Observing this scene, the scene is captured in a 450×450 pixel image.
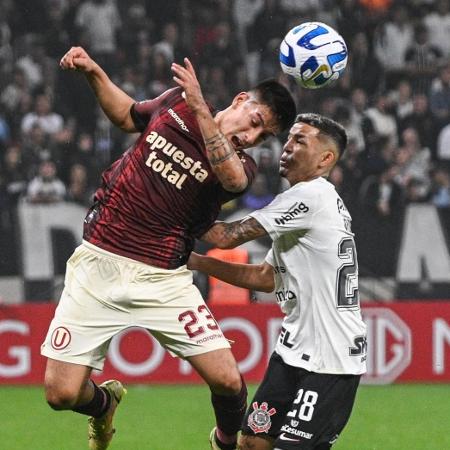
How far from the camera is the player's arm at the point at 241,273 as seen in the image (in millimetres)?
6008

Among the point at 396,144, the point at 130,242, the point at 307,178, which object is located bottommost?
the point at 396,144

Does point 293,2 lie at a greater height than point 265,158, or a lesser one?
greater

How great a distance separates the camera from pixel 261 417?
5547 mm

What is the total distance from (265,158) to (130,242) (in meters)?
6.12

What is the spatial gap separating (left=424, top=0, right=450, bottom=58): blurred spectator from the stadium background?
0.01 metres

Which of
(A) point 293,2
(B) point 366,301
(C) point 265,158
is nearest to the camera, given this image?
(B) point 366,301

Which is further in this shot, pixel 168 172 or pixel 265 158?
pixel 265 158

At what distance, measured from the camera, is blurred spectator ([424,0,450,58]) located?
43.4ft

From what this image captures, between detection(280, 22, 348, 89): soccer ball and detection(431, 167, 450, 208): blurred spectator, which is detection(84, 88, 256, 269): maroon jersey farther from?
detection(431, 167, 450, 208): blurred spectator

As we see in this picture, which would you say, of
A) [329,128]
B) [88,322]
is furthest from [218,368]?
[329,128]

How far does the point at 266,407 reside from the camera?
218 inches

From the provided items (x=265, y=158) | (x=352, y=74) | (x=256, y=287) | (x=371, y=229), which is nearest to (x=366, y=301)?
(x=371, y=229)

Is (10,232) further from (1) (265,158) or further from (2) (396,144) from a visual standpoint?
(2) (396,144)

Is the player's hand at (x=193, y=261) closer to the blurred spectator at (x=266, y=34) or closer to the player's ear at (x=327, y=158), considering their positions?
the player's ear at (x=327, y=158)
